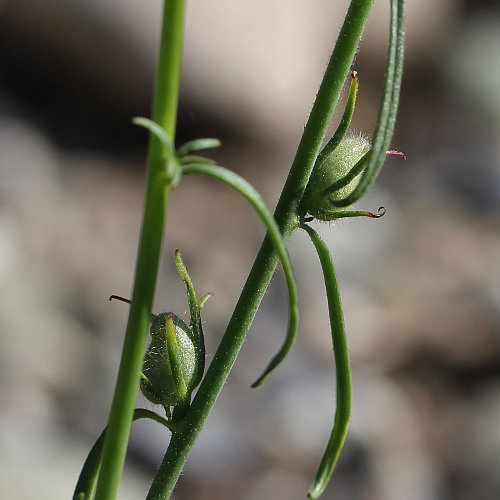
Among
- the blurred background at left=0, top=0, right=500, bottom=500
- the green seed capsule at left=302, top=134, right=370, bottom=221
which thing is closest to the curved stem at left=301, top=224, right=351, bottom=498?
the green seed capsule at left=302, top=134, right=370, bottom=221

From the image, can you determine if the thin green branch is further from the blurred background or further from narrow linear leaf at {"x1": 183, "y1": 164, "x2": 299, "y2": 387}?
the blurred background

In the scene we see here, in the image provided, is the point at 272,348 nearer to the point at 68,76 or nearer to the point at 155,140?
the point at 68,76

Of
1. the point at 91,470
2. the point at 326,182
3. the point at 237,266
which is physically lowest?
the point at 91,470

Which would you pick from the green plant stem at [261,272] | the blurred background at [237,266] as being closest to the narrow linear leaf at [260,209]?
the green plant stem at [261,272]

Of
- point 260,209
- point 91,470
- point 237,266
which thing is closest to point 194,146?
point 260,209

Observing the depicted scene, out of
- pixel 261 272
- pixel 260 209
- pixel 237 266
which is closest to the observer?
pixel 260 209

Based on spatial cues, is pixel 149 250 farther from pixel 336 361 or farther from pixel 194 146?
pixel 336 361

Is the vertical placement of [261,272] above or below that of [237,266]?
A: below
